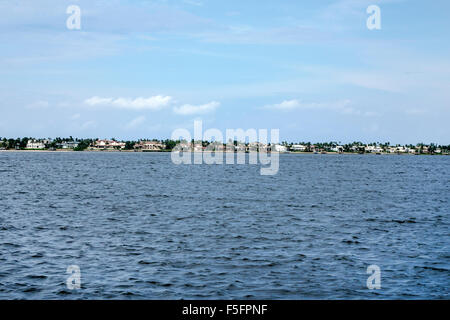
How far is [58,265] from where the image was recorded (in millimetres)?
23953

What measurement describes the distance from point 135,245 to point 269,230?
37.7ft

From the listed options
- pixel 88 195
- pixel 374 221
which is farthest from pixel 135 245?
pixel 88 195

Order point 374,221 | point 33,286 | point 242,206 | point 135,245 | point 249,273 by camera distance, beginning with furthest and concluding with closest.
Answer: point 242,206 < point 374,221 < point 135,245 < point 249,273 < point 33,286

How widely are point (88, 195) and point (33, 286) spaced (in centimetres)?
4502

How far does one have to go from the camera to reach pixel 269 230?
35.3m

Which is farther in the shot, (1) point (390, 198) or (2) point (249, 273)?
(1) point (390, 198)

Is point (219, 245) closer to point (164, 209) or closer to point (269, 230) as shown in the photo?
point (269, 230)

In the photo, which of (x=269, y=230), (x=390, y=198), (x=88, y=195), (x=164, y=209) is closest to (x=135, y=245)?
(x=269, y=230)
